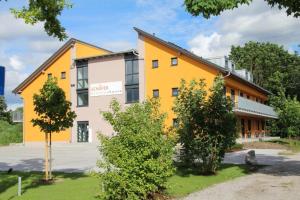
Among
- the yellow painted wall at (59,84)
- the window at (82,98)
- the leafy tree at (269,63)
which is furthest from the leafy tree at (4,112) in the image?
the leafy tree at (269,63)

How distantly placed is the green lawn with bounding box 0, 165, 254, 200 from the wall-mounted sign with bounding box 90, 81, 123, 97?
27.1m

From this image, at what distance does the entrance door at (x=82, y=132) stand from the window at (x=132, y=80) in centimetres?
538

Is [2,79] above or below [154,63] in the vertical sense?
below

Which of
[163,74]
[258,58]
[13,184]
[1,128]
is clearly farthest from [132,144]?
[258,58]

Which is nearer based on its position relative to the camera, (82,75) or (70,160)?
(70,160)

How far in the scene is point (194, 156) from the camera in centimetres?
1830

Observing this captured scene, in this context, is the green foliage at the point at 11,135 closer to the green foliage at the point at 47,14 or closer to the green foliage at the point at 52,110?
the green foliage at the point at 52,110

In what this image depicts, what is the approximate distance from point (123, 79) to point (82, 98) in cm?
533

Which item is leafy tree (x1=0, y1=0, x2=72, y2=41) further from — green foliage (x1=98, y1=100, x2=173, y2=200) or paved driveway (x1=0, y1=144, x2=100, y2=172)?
paved driveway (x1=0, y1=144, x2=100, y2=172)

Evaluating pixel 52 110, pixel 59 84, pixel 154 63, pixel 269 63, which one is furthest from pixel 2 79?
pixel 269 63

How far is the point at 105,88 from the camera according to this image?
156 feet

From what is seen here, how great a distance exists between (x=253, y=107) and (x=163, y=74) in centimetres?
1018

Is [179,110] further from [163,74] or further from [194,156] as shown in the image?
[163,74]

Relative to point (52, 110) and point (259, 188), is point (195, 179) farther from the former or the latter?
point (52, 110)
